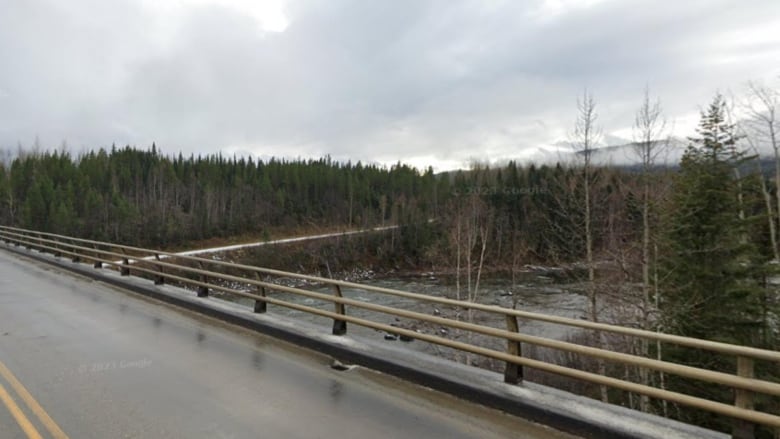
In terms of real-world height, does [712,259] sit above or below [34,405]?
above

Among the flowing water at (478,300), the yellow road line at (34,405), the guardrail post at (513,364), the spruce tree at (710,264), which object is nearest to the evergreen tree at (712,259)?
the spruce tree at (710,264)

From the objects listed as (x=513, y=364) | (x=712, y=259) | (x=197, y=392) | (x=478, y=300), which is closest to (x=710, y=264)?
(x=712, y=259)

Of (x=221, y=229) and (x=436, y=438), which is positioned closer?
(x=436, y=438)

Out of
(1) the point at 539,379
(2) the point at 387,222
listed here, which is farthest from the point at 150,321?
(2) the point at 387,222

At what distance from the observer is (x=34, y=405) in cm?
467

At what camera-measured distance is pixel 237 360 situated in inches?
246

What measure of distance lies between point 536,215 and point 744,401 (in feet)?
193

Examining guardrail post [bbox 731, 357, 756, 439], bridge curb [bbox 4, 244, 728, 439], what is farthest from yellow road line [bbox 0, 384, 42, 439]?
guardrail post [bbox 731, 357, 756, 439]

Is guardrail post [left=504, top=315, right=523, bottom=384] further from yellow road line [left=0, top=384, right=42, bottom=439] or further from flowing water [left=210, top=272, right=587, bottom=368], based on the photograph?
flowing water [left=210, top=272, right=587, bottom=368]

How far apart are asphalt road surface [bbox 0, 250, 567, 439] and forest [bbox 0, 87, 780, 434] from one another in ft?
33.8

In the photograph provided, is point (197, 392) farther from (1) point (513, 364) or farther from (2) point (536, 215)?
(2) point (536, 215)

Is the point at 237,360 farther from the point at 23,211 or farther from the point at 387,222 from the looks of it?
the point at 387,222

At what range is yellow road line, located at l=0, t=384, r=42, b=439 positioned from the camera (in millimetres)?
4062

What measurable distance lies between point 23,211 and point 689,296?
8315cm
